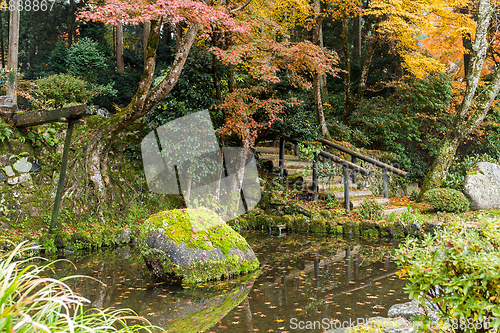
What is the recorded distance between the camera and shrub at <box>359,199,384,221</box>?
327 inches

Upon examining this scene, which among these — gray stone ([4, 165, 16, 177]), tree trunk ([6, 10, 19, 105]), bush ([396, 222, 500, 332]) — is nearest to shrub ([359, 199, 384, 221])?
bush ([396, 222, 500, 332])

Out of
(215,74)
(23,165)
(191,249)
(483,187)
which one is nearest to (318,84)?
(215,74)

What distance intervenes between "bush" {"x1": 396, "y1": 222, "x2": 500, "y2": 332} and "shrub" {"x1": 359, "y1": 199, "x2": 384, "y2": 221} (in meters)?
6.08

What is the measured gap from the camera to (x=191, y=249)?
5.08m

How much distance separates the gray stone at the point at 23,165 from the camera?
24.5 feet

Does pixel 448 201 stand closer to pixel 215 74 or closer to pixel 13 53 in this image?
pixel 215 74

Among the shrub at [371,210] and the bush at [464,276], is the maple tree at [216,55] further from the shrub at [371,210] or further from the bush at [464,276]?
the bush at [464,276]

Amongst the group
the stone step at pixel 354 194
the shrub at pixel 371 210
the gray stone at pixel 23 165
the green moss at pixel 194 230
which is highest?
the gray stone at pixel 23 165

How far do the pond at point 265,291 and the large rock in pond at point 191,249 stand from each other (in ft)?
0.67

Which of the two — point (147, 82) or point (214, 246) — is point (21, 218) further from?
point (214, 246)

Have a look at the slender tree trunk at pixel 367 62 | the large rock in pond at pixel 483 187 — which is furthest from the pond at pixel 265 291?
the slender tree trunk at pixel 367 62

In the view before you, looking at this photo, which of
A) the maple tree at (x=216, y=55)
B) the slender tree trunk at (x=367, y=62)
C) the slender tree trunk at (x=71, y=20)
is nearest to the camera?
the maple tree at (x=216, y=55)

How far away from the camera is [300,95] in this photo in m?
13.1

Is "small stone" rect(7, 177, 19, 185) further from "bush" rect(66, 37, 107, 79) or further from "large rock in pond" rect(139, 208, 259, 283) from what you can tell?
"bush" rect(66, 37, 107, 79)
